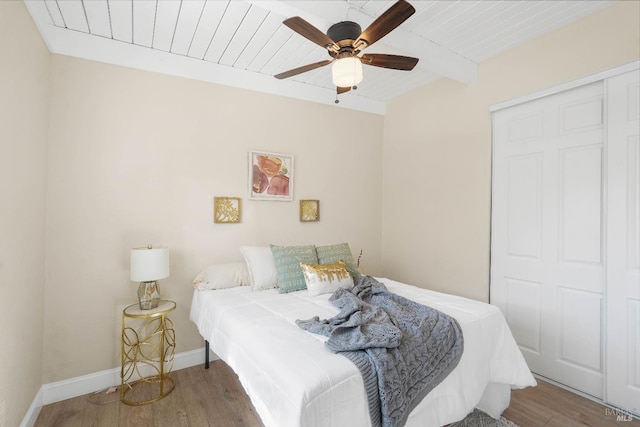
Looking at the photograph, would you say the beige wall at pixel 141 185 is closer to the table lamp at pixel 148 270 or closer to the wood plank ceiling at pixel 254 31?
the wood plank ceiling at pixel 254 31

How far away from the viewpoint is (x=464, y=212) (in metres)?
3.09

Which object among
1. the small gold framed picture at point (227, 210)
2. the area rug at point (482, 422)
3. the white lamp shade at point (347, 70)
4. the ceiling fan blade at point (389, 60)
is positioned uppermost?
the ceiling fan blade at point (389, 60)

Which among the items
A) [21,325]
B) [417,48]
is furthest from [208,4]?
[21,325]

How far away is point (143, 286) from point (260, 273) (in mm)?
872

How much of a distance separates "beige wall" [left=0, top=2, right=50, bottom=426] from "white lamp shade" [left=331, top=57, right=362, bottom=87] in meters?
1.71

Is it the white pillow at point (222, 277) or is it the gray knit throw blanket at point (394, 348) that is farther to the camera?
the white pillow at point (222, 277)

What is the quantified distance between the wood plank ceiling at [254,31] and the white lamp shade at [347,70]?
38 centimetres

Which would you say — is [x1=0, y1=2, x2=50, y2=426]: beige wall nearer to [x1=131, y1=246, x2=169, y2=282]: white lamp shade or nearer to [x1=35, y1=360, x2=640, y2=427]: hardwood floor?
[x1=35, y1=360, x2=640, y2=427]: hardwood floor

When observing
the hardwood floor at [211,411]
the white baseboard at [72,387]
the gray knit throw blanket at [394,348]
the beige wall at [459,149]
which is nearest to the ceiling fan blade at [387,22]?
the gray knit throw blanket at [394,348]

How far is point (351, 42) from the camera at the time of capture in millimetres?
1810

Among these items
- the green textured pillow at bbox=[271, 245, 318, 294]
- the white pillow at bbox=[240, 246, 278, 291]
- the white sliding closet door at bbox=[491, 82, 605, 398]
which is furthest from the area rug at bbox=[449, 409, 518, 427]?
the white pillow at bbox=[240, 246, 278, 291]

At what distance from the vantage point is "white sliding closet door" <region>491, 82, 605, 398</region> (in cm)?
227

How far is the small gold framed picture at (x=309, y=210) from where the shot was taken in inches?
134

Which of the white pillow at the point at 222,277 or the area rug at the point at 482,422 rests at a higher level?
the white pillow at the point at 222,277
